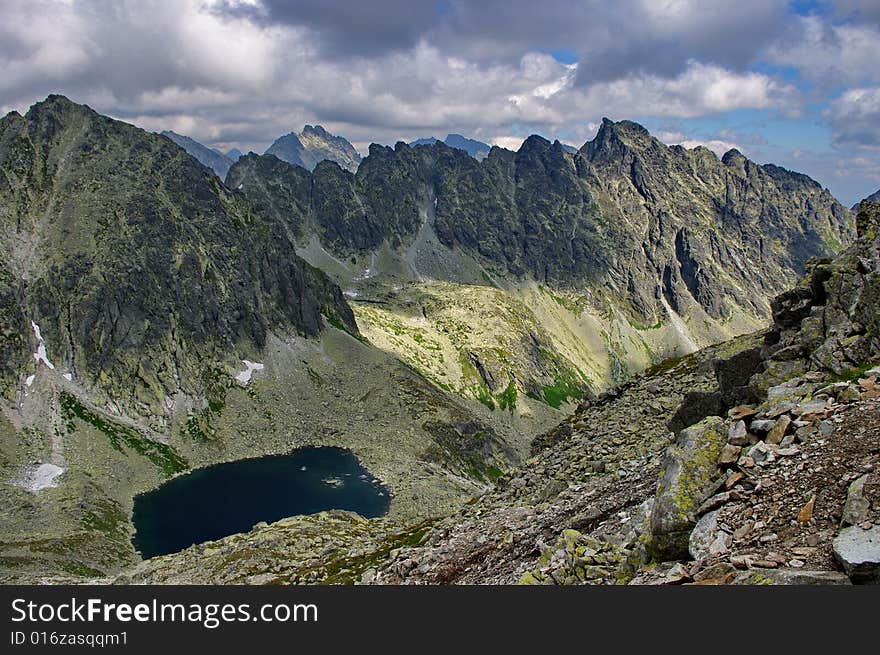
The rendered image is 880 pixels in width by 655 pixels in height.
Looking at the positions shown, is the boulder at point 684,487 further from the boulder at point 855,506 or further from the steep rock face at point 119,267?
the steep rock face at point 119,267

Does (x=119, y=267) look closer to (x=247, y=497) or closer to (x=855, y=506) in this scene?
(x=247, y=497)

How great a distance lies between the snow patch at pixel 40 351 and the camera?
140 meters

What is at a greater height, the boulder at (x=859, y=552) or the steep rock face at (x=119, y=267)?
the steep rock face at (x=119, y=267)

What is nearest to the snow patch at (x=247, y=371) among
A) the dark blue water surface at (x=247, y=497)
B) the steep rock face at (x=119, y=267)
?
the steep rock face at (x=119, y=267)

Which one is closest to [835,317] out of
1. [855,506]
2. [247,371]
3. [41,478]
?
[855,506]

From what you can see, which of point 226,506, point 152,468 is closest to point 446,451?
point 226,506

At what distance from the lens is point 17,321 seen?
140 metres

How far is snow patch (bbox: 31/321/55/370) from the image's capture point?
140 meters

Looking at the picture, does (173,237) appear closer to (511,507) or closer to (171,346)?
(171,346)

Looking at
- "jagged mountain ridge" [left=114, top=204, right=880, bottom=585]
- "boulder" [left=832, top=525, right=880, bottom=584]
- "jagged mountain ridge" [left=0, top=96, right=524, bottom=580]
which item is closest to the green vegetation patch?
"jagged mountain ridge" [left=0, top=96, right=524, bottom=580]

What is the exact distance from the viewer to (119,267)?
161m

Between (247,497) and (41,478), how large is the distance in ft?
129

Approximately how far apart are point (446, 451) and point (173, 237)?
10805 cm

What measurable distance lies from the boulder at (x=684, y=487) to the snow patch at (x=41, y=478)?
12757cm
